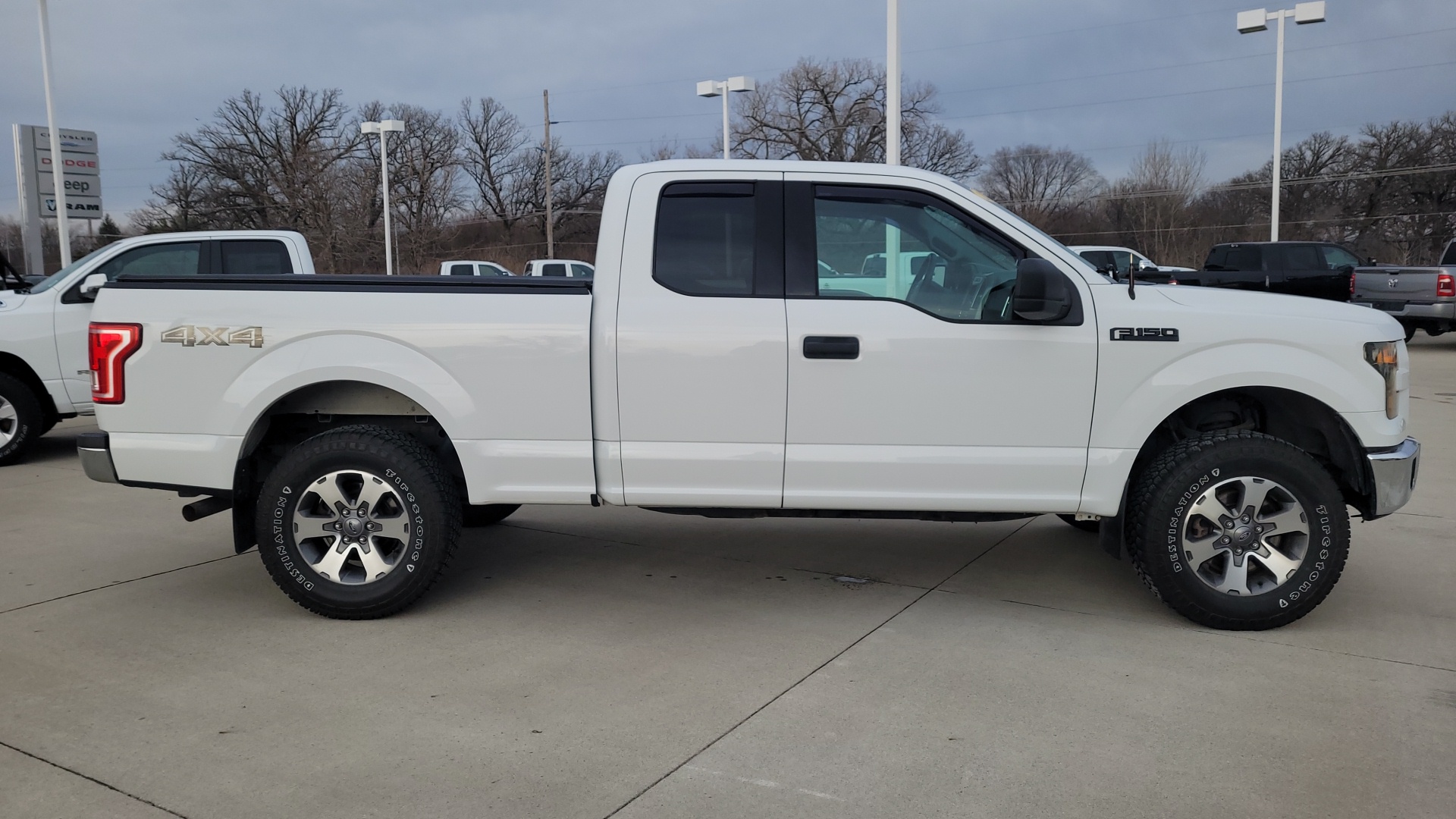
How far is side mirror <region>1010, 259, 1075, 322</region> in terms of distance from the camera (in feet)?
14.6

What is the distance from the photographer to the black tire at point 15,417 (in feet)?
29.8

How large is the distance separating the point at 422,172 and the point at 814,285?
184ft

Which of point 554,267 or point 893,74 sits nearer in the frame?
point 893,74

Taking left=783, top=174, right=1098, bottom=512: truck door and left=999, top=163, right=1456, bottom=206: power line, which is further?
left=999, top=163, right=1456, bottom=206: power line

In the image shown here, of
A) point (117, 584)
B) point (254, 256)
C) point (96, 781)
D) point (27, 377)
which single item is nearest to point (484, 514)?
point (117, 584)

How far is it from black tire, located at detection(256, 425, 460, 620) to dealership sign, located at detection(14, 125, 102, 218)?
2032 centimetres

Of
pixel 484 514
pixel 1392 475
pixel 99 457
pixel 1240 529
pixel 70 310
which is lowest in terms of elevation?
pixel 484 514

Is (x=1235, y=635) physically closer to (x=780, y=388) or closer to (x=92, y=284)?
(x=780, y=388)

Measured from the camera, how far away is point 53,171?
73.2ft

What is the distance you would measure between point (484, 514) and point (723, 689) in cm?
305

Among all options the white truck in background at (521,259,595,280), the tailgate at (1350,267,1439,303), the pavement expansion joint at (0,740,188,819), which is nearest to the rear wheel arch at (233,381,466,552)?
the pavement expansion joint at (0,740,188,819)

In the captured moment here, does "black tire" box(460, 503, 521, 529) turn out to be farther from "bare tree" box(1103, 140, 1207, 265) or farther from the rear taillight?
"bare tree" box(1103, 140, 1207, 265)

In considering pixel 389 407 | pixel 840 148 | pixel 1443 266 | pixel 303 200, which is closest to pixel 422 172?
pixel 303 200

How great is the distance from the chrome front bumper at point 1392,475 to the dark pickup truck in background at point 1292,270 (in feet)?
55.7
